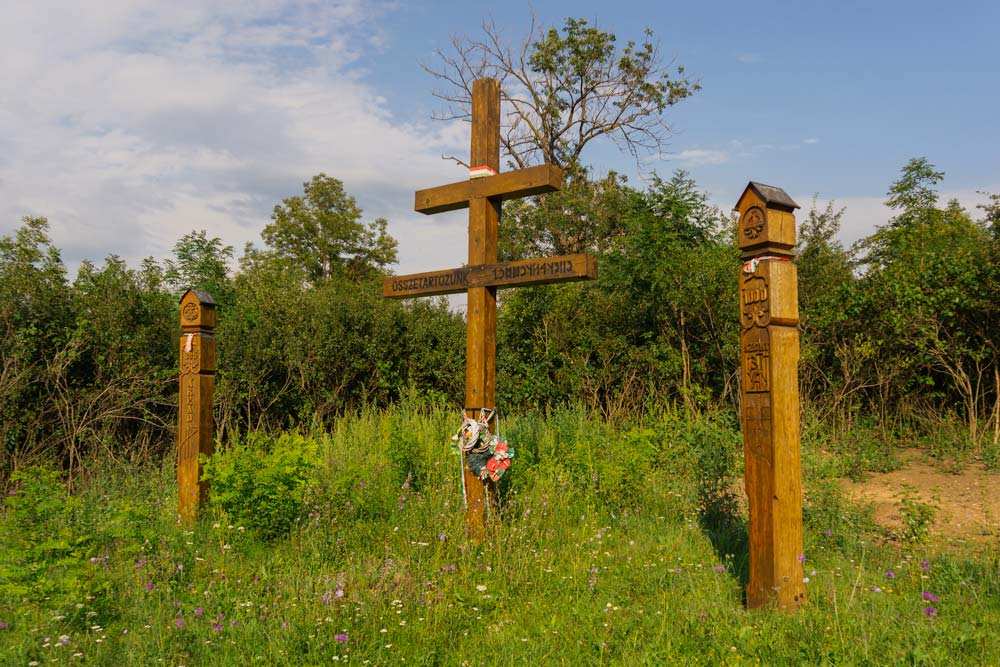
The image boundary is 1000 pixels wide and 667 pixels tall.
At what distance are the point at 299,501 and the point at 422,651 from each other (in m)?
2.17

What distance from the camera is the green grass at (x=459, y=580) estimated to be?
11.0ft

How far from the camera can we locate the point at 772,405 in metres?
3.78

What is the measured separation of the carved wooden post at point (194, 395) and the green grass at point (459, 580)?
15.6 inches

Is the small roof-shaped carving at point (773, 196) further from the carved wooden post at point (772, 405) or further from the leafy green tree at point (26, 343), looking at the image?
the leafy green tree at point (26, 343)

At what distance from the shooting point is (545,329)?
1014 centimetres

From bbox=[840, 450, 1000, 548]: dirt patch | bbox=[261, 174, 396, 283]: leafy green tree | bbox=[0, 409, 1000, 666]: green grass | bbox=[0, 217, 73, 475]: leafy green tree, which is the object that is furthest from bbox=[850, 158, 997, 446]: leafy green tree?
bbox=[261, 174, 396, 283]: leafy green tree

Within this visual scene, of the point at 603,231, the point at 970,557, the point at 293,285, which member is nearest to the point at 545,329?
the point at 293,285

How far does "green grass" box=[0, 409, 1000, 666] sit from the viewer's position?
3.34 meters

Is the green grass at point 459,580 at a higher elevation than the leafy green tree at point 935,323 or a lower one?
lower

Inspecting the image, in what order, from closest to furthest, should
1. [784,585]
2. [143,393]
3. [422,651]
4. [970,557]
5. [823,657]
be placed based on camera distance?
[823,657], [422,651], [784,585], [970,557], [143,393]

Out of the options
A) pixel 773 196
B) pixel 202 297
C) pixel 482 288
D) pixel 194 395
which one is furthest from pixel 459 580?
pixel 202 297

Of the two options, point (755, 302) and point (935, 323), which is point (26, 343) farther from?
point (935, 323)

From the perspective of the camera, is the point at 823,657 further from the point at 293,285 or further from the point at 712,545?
the point at 293,285

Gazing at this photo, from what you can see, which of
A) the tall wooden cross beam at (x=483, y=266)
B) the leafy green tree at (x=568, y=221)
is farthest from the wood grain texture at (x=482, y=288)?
the leafy green tree at (x=568, y=221)
